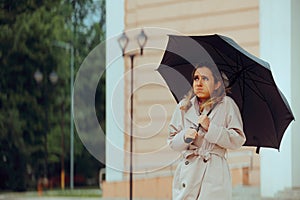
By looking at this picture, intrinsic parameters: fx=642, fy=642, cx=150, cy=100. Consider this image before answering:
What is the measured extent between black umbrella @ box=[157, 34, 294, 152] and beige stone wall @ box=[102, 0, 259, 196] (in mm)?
A: 1715

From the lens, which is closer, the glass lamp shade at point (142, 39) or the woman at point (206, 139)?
the woman at point (206, 139)

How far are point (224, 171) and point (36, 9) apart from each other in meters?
2.91

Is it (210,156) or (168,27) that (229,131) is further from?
(168,27)

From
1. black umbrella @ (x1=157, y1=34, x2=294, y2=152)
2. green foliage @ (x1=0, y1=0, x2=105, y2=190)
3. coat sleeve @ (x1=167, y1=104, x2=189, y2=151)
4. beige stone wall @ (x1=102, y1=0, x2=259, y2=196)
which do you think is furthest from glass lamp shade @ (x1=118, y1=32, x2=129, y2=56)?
coat sleeve @ (x1=167, y1=104, x2=189, y2=151)

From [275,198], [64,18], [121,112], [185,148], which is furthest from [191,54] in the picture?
[64,18]

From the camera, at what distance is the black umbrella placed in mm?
1767

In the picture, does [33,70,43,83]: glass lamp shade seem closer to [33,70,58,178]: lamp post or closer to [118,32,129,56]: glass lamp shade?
[33,70,58,178]: lamp post

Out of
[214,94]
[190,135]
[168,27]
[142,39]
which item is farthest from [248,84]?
[168,27]

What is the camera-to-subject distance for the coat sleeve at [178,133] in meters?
1.62

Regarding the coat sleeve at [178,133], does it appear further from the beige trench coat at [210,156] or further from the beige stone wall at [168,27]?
the beige stone wall at [168,27]

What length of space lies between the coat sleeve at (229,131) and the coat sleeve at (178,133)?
0.06 m

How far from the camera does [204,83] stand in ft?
5.37

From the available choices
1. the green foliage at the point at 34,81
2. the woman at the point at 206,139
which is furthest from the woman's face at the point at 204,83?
the green foliage at the point at 34,81

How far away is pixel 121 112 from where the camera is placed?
13.4ft
